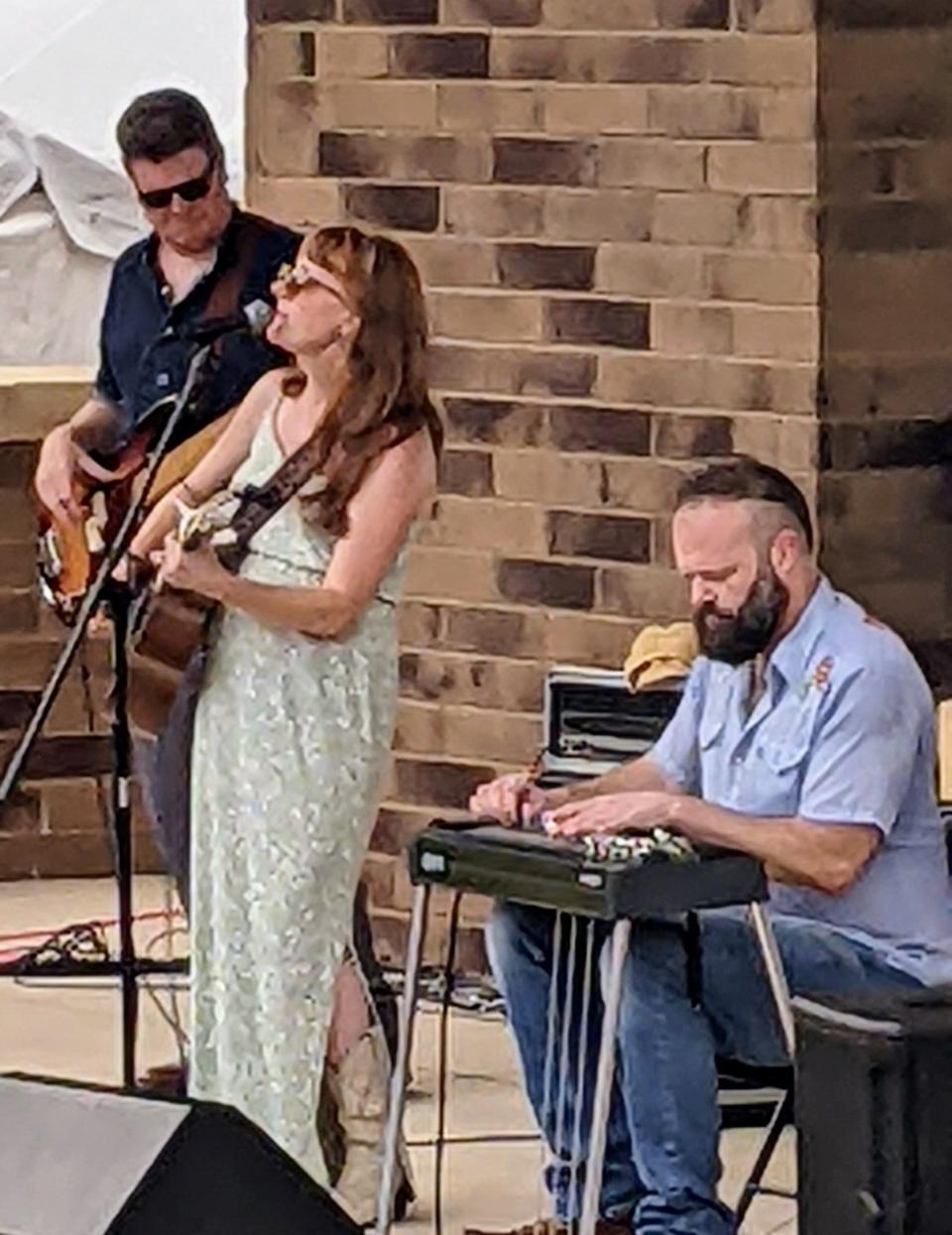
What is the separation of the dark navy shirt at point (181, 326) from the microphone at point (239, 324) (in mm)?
61

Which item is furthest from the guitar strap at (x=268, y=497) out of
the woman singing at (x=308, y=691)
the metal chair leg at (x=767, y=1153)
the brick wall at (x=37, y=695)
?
the brick wall at (x=37, y=695)

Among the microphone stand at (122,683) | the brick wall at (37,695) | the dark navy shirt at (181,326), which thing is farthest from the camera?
the brick wall at (37,695)

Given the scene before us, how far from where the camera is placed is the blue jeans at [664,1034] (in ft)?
16.0

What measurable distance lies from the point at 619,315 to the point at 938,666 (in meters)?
0.80

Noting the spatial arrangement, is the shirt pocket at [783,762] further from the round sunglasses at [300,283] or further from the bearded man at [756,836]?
the round sunglasses at [300,283]

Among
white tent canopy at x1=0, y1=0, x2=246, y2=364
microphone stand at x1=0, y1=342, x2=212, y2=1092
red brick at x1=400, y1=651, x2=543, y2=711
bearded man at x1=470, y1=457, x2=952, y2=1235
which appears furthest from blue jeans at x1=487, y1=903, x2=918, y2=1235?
white tent canopy at x1=0, y1=0, x2=246, y2=364

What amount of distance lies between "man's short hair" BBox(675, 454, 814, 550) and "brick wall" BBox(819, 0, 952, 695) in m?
1.40

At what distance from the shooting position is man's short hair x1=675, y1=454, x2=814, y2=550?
16.2 feet

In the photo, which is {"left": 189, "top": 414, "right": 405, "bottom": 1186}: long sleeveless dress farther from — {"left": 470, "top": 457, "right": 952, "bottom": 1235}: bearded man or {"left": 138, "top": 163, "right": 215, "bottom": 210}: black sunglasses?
{"left": 138, "top": 163, "right": 215, "bottom": 210}: black sunglasses

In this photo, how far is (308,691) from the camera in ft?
16.9

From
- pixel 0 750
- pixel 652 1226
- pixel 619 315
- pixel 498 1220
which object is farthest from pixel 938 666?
pixel 0 750

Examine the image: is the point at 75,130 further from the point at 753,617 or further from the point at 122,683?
the point at 753,617

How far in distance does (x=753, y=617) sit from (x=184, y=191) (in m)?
1.27

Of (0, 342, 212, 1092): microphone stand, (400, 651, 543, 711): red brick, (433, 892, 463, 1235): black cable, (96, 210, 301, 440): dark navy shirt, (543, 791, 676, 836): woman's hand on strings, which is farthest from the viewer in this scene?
(400, 651, 543, 711): red brick
